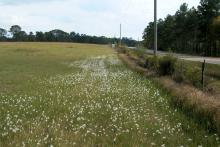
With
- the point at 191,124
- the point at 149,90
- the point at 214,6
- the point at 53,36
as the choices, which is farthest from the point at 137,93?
the point at 53,36

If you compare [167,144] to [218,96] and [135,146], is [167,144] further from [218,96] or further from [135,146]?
[218,96]

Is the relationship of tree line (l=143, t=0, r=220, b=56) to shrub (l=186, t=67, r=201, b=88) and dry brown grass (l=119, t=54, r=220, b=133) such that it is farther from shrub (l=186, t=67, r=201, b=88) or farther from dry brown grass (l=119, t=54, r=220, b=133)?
dry brown grass (l=119, t=54, r=220, b=133)

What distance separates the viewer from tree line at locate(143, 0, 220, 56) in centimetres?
8138

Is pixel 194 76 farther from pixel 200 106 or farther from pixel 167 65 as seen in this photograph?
pixel 200 106

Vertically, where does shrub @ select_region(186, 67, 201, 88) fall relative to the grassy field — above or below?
above

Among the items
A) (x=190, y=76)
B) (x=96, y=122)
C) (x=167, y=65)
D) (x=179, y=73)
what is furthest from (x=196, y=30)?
(x=96, y=122)

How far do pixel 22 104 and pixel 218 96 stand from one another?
576 cm

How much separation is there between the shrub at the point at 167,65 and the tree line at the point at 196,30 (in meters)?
48.8

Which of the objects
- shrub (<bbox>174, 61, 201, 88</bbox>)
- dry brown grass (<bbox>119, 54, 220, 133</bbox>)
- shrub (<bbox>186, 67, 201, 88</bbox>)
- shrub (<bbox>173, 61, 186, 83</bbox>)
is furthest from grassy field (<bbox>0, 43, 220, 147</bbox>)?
shrub (<bbox>173, 61, 186, 83</bbox>)

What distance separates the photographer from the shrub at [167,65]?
23.2m

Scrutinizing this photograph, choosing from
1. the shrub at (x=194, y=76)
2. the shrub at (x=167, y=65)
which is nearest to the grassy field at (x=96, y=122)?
the shrub at (x=194, y=76)

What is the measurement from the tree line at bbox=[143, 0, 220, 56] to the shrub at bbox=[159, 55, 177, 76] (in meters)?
48.8

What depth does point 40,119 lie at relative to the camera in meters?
10.8

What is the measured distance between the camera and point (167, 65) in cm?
2381
